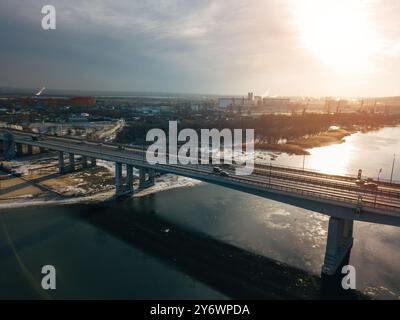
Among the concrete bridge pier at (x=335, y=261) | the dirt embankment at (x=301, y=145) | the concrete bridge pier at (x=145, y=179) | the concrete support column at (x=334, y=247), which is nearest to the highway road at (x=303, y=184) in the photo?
the concrete support column at (x=334, y=247)

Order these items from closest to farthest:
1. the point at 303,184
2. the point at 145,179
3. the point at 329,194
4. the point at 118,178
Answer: the point at 329,194 → the point at 303,184 → the point at 118,178 → the point at 145,179

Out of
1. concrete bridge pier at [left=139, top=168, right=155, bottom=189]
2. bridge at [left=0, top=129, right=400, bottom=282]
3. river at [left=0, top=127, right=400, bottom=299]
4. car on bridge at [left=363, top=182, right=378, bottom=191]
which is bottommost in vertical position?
river at [left=0, top=127, right=400, bottom=299]

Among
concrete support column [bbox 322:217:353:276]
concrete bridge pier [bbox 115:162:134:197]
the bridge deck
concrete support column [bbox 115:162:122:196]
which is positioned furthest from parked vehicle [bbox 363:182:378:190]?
concrete support column [bbox 115:162:122:196]

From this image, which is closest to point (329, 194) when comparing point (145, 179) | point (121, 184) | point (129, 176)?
point (129, 176)

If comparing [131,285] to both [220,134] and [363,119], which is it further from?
[363,119]

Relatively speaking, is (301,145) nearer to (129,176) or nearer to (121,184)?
(129,176)

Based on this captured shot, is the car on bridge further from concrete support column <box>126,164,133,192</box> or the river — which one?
concrete support column <box>126,164,133,192</box>

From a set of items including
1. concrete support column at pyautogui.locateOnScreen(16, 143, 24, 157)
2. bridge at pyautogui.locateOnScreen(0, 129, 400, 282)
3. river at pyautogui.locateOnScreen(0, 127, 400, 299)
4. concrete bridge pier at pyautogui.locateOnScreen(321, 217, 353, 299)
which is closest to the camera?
concrete bridge pier at pyautogui.locateOnScreen(321, 217, 353, 299)
